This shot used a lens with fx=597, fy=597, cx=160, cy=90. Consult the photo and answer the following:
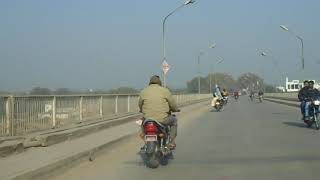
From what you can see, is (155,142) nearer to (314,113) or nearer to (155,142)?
(155,142)

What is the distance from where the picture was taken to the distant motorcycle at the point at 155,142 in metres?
11.4

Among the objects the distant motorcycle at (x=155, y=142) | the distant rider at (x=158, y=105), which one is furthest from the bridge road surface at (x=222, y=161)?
the distant rider at (x=158, y=105)

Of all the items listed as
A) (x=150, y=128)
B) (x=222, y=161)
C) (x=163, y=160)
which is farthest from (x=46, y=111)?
(x=222, y=161)

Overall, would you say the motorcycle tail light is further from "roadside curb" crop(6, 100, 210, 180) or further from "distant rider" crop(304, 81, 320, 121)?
"distant rider" crop(304, 81, 320, 121)

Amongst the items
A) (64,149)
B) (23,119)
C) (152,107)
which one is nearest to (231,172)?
(152,107)

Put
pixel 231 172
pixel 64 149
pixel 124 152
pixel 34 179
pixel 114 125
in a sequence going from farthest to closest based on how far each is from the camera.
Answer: pixel 114 125 → pixel 124 152 → pixel 64 149 → pixel 231 172 → pixel 34 179

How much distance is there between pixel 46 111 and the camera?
16.1 m

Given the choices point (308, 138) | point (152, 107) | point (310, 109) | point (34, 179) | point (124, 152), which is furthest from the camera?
point (310, 109)

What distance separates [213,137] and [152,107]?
277 inches

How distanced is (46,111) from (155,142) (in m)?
5.47

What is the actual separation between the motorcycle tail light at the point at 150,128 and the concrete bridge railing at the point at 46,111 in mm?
3585

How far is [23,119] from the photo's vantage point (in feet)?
46.9

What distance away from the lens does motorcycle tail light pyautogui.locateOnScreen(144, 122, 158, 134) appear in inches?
449

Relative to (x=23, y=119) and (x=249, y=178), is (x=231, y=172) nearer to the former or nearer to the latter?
(x=249, y=178)
